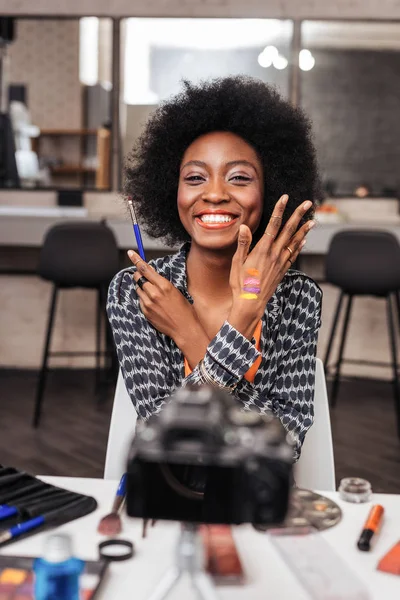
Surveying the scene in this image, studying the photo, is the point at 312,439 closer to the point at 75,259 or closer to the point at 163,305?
the point at 163,305

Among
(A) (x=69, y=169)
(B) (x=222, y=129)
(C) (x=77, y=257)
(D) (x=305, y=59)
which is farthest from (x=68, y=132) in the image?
(B) (x=222, y=129)

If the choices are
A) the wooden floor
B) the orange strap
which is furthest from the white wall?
the orange strap

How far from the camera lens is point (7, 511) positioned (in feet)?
3.20

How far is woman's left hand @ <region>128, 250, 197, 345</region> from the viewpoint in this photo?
1360 millimetres

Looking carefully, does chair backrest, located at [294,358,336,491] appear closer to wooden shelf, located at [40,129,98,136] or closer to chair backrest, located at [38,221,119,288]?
chair backrest, located at [38,221,119,288]

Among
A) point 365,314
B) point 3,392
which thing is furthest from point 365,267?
point 3,392

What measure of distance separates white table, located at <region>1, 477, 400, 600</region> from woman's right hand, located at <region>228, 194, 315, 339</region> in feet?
1.09

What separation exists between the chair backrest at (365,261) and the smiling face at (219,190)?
87.1 inches

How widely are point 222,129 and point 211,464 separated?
102 cm

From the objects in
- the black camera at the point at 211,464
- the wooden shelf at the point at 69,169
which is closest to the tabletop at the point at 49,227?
the wooden shelf at the point at 69,169

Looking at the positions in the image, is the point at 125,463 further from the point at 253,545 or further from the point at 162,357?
the point at 162,357

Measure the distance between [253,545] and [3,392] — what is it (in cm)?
346

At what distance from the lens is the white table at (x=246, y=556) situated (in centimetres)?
81

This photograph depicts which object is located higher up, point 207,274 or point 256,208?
point 256,208
